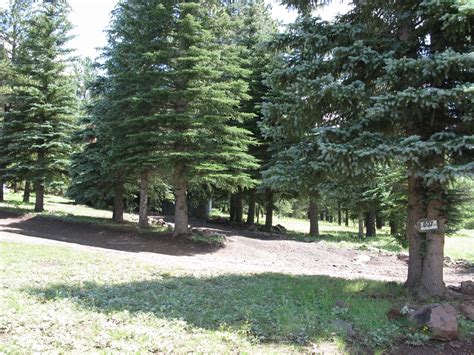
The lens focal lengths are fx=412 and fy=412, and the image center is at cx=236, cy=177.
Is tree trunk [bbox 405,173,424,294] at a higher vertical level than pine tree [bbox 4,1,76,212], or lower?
lower

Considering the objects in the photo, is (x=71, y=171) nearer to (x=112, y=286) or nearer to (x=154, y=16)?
(x=154, y=16)

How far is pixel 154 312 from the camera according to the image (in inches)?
216

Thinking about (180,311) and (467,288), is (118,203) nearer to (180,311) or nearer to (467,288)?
(180,311)

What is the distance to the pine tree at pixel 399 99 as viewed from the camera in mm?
5758

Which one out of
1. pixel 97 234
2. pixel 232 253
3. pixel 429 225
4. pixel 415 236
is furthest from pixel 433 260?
pixel 97 234

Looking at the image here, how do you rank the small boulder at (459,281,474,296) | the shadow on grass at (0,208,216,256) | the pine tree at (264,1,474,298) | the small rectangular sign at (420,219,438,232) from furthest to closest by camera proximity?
the shadow on grass at (0,208,216,256), the small boulder at (459,281,474,296), the small rectangular sign at (420,219,438,232), the pine tree at (264,1,474,298)

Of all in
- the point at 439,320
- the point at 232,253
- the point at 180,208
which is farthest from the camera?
the point at 180,208

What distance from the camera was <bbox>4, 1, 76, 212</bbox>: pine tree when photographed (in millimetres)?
18625

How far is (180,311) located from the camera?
5625 mm

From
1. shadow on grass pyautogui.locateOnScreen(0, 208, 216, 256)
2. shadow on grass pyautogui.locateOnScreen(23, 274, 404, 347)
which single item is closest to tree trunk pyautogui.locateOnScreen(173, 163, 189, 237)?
shadow on grass pyautogui.locateOnScreen(0, 208, 216, 256)

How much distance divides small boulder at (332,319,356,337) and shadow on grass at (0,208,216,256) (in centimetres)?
734

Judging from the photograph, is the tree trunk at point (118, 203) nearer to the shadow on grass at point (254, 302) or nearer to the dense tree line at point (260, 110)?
the dense tree line at point (260, 110)

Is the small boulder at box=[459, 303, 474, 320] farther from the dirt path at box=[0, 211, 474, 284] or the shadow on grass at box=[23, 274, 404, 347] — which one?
the dirt path at box=[0, 211, 474, 284]

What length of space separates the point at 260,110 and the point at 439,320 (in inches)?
249
